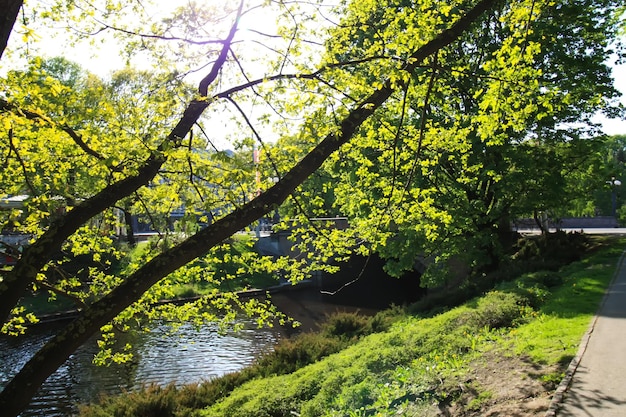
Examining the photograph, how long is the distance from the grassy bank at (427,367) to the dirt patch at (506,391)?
0.04 feet

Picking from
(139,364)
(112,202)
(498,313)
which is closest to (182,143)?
(112,202)

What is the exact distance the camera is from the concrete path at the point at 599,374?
16.6ft

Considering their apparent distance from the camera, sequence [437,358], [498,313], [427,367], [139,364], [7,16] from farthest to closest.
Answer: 1. [139,364]
2. [498,313]
3. [437,358]
4. [427,367]
5. [7,16]

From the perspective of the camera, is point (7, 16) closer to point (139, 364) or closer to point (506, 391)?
point (506, 391)

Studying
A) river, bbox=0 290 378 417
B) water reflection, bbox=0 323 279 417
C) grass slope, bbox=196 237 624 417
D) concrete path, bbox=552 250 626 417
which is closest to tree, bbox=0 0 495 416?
grass slope, bbox=196 237 624 417

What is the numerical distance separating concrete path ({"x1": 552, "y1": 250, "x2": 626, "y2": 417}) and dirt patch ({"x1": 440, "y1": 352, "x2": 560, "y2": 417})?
255 millimetres

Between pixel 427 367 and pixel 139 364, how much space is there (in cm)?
1223

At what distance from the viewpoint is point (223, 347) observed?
1917 centimetres

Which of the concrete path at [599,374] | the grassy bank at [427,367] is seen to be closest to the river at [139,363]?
the grassy bank at [427,367]

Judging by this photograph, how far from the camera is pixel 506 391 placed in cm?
611

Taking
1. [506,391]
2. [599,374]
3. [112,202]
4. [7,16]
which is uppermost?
[7,16]

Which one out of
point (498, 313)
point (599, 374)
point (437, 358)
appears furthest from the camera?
point (498, 313)

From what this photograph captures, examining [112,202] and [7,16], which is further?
[112,202]

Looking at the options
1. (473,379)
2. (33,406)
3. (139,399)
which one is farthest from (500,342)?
(33,406)
